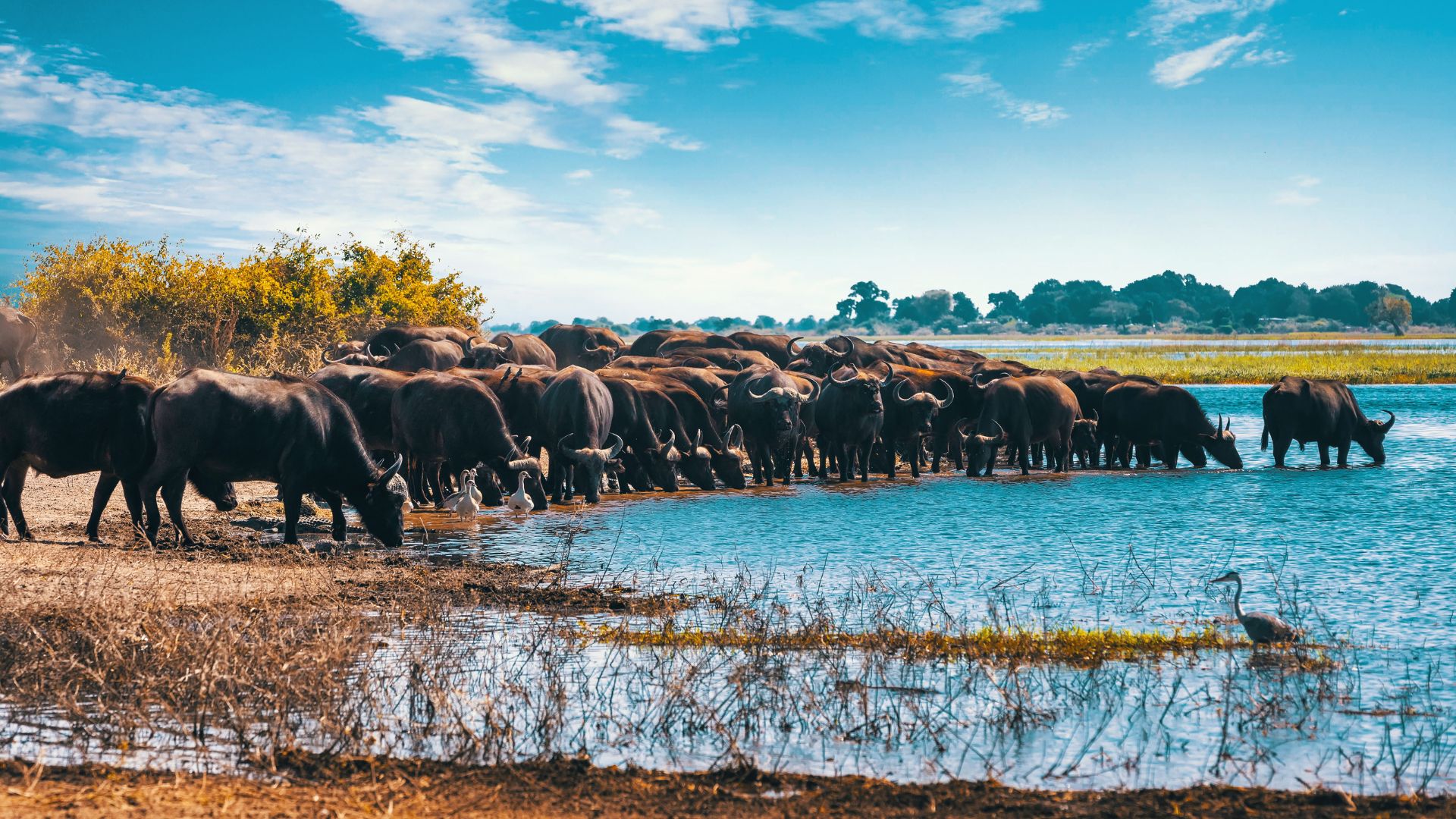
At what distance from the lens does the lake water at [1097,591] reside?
620 cm

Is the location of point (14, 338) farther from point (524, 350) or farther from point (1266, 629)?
point (1266, 629)

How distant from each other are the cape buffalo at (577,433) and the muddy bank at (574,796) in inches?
438

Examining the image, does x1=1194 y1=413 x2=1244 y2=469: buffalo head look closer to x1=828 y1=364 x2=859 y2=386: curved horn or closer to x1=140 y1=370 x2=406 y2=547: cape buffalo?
x1=828 y1=364 x2=859 y2=386: curved horn

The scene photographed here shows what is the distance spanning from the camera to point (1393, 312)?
138250 millimetres

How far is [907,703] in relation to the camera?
6.81 m

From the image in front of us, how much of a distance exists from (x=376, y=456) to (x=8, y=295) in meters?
20.1

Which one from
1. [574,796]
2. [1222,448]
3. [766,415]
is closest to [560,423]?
[766,415]

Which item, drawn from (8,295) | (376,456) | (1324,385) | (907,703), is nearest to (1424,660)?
(907,703)

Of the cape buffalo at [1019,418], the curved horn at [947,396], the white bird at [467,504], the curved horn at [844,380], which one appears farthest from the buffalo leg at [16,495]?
the curved horn at [947,396]

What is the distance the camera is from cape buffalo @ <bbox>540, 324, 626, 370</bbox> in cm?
3148

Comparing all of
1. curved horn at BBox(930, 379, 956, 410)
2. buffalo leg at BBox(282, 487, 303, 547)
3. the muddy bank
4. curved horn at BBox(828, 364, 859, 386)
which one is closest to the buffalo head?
curved horn at BBox(930, 379, 956, 410)

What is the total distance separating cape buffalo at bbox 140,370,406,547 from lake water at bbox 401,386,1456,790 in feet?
3.20

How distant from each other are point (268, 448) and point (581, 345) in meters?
21.5

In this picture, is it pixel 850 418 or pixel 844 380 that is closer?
pixel 850 418
